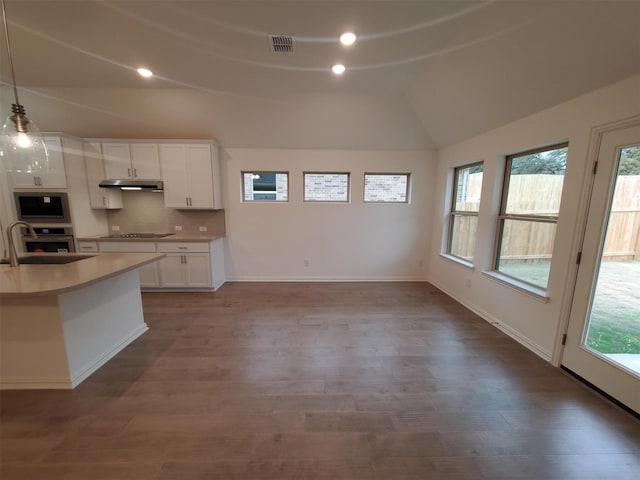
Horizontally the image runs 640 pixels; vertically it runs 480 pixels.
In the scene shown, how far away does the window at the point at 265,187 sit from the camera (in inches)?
180

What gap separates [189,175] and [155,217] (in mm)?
1164

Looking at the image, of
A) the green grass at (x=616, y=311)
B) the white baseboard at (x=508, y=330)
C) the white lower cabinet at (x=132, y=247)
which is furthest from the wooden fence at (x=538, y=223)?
the white lower cabinet at (x=132, y=247)

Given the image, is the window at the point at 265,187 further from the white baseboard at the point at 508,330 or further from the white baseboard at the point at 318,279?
the white baseboard at the point at 508,330

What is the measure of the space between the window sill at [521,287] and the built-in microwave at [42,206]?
20.9 ft

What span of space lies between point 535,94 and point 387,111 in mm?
1961

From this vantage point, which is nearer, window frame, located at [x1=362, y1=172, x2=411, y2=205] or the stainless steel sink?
the stainless steel sink

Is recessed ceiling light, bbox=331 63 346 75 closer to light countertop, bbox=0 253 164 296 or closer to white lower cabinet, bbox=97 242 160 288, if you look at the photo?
light countertop, bbox=0 253 164 296

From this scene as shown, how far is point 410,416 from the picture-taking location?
1.74 metres

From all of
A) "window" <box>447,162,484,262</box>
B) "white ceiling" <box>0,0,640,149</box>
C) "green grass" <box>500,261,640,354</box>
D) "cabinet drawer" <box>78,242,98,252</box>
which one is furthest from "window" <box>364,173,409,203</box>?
"cabinet drawer" <box>78,242,98,252</box>

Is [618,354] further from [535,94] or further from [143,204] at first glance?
[143,204]

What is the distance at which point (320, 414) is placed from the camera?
1.74 meters

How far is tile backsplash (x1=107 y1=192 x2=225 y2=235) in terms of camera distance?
4.41 metres

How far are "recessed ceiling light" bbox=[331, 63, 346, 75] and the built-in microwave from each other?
14.6ft

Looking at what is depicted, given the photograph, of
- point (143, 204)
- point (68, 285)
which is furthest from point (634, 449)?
point (143, 204)
